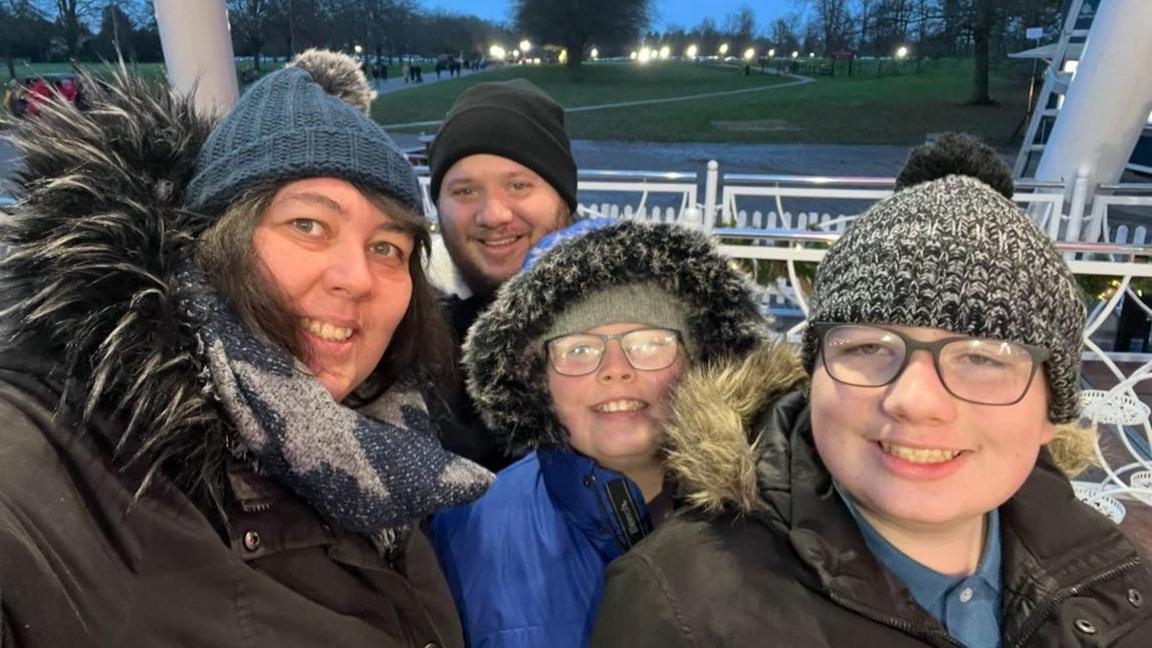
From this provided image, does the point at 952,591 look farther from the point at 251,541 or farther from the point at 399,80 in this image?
the point at 399,80

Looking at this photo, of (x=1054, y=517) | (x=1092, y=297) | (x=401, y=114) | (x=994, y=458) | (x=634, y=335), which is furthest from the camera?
(x=401, y=114)

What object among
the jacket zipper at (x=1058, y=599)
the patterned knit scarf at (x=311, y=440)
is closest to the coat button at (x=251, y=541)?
the patterned knit scarf at (x=311, y=440)

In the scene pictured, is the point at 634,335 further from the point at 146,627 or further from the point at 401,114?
the point at 401,114

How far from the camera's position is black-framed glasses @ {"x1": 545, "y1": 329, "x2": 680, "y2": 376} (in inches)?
69.6

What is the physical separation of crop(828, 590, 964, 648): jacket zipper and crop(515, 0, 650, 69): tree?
55.5m

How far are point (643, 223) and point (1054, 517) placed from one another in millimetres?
1127

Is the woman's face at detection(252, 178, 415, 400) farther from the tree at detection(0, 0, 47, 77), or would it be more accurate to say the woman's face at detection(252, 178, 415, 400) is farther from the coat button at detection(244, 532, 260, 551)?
the tree at detection(0, 0, 47, 77)

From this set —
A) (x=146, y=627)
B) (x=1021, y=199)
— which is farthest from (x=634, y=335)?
(x=1021, y=199)

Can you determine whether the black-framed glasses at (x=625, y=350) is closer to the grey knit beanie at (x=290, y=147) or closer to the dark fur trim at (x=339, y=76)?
the grey knit beanie at (x=290, y=147)

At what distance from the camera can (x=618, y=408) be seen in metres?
1.76

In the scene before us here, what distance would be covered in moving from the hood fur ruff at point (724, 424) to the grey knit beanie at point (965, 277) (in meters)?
0.30

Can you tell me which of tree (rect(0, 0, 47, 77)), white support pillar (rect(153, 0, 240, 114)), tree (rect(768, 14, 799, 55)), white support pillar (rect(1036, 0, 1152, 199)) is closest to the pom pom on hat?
white support pillar (rect(153, 0, 240, 114))

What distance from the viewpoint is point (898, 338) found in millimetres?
1245

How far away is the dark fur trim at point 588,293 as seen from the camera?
→ 182 centimetres
